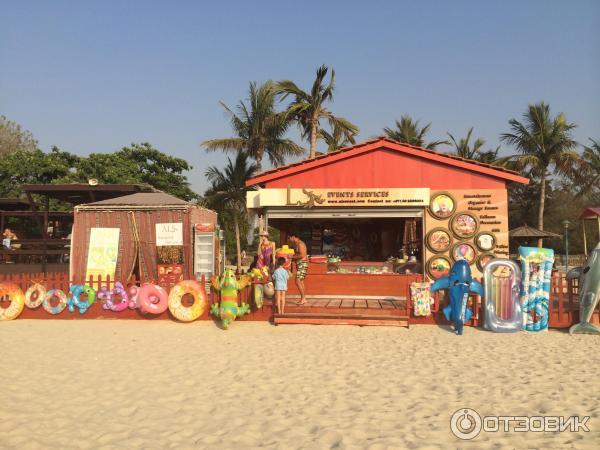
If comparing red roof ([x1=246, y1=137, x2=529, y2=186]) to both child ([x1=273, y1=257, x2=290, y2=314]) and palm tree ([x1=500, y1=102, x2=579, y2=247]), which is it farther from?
palm tree ([x1=500, y1=102, x2=579, y2=247])

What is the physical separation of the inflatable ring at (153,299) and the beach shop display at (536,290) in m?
7.26

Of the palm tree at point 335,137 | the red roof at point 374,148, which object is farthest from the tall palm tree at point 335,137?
the red roof at point 374,148

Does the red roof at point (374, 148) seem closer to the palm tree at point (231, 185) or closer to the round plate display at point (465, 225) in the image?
the round plate display at point (465, 225)

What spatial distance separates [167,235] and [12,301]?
14.3ft

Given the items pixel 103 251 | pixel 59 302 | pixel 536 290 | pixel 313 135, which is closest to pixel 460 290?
pixel 536 290

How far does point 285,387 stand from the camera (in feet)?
17.5

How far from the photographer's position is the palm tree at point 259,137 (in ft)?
81.3

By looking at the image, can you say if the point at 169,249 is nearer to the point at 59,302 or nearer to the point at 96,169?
the point at 59,302

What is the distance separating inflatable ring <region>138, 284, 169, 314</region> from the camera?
32.2ft

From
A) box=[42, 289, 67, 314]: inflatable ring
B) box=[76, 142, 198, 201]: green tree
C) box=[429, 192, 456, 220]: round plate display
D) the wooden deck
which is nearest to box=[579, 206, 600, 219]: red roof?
box=[429, 192, 456, 220]: round plate display

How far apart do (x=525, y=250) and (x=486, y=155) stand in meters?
28.0

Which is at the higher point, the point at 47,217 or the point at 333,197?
the point at 333,197

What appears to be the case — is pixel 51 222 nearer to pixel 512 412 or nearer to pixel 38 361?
pixel 38 361

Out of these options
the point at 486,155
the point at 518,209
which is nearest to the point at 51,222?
the point at 486,155
